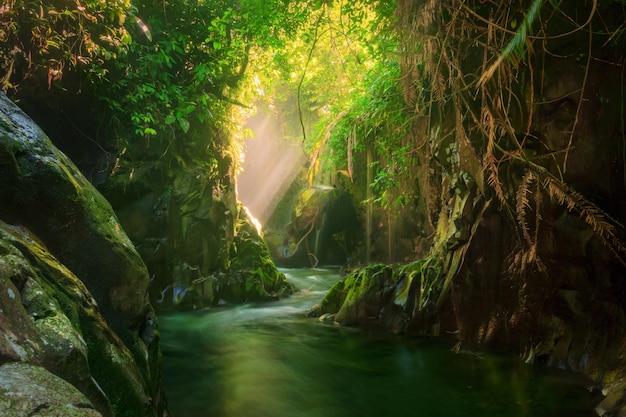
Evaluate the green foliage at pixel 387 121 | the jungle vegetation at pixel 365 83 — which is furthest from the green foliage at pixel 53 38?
the green foliage at pixel 387 121

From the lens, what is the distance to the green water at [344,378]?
4387 mm

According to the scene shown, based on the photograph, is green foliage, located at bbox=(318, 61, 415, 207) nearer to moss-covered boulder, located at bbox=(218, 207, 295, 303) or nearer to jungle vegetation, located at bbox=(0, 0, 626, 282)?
jungle vegetation, located at bbox=(0, 0, 626, 282)

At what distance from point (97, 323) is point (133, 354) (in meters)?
0.66

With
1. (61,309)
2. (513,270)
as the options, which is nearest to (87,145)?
(61,309)

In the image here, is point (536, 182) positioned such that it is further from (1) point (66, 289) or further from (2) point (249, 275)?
(2) point (249, 275)

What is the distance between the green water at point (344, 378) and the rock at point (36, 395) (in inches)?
112

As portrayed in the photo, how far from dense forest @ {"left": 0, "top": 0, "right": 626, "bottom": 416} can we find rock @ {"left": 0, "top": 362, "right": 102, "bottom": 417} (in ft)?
0.35

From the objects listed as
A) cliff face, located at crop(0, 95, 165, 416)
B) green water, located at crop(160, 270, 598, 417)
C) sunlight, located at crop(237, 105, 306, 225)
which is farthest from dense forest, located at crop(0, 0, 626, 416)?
sunlight, located at crop(237, 105, 306, 225)

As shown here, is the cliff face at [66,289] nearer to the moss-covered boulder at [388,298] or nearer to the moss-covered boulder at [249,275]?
the moss-covered boulder at [388,298]

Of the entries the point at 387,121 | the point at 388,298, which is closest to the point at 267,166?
the point at 387,121

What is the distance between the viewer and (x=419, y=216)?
440 inches

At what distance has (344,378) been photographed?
5.38 m

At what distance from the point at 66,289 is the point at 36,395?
3.63 feet

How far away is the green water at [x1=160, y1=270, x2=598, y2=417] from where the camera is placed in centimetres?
439
